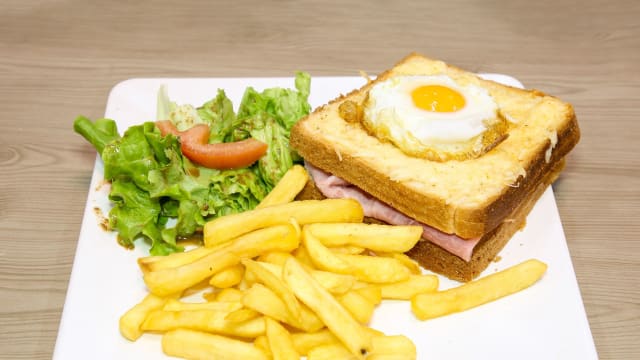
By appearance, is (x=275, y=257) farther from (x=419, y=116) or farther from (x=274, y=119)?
(x=274, y=119)

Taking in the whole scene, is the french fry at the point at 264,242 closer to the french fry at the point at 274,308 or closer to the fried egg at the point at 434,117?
the french fry at the point at 274,308

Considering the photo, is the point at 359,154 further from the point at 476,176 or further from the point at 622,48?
the point at 622,48

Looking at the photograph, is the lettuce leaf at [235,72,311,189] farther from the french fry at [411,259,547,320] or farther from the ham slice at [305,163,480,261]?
the french fry at [411,259,547,320]

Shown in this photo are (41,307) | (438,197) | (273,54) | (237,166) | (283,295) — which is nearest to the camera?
(283,295)

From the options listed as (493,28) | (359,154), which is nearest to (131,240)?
(359,154)

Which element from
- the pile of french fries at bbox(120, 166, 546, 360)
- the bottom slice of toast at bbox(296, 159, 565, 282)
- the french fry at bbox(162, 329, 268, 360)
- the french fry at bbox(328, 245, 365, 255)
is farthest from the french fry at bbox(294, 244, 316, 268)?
the bottom slice of toast at bbox(296, 159, 565, 282)

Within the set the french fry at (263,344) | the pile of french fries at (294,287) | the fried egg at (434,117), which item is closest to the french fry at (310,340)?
the pile of french fries at (294,287)

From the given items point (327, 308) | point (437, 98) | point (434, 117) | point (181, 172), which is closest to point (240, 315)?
point (327, 308)
